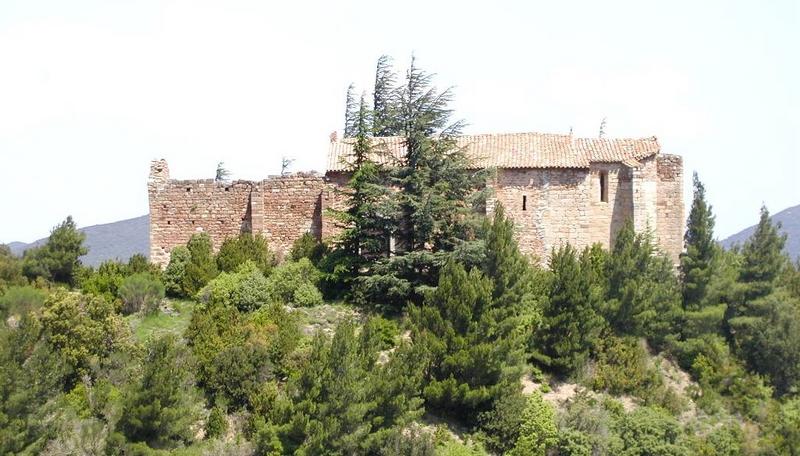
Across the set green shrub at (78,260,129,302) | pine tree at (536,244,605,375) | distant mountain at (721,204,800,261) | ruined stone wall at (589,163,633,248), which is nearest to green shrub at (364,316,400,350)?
pine tree at (536,244,605,375)

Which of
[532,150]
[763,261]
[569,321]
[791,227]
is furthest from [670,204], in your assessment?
[791,227]

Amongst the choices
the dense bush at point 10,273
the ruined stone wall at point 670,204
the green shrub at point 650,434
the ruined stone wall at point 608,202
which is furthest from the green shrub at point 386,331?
the dense bush at point 10,273

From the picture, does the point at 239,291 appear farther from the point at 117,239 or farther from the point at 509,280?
the point at 117,239

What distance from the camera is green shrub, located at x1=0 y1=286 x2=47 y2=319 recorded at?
31484 millimetres

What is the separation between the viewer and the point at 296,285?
110 feet

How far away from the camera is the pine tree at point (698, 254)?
114 feet

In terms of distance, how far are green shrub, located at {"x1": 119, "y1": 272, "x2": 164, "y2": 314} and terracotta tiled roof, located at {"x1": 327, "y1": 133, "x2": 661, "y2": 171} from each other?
7.75 m

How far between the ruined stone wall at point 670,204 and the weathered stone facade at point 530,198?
38 mm

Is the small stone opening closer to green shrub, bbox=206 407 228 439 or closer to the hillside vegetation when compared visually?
the hillside vegetation

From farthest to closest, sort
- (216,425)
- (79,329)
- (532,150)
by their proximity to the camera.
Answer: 1. (532,150)
2. (79,329)
3. (216,425)

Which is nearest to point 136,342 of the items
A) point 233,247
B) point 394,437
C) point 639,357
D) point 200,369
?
point 200,369

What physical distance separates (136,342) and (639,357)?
52.1 ft

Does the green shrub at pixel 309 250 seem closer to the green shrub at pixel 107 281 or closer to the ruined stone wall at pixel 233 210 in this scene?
the ruined stone wall at pixel 233 210

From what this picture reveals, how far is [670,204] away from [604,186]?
280 cm
